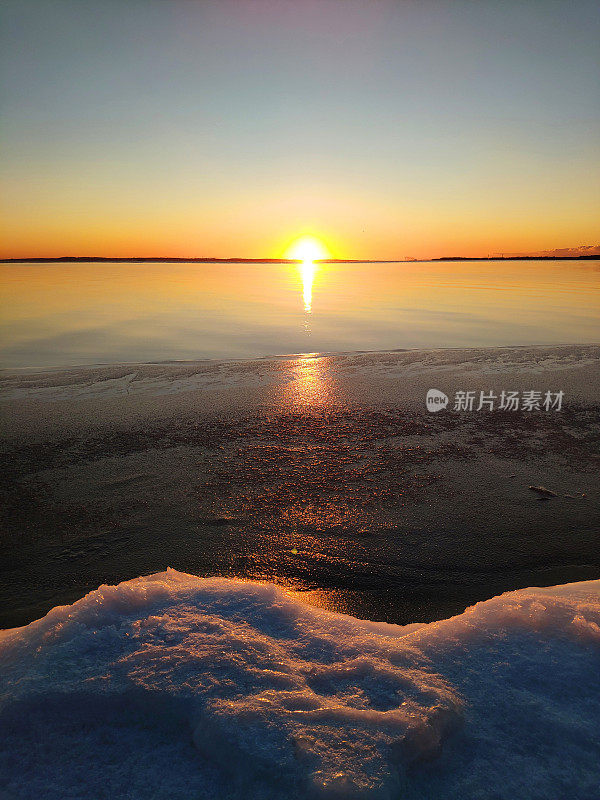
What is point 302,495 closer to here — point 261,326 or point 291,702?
point 291,702

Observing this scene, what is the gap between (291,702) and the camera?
6.01 ft

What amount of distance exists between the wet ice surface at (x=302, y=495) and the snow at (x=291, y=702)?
55 centimetres

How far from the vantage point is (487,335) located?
14.2 meters

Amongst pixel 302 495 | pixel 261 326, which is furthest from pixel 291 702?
pixel 261 326

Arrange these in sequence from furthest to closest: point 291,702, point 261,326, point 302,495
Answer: point 261,326 → point 302,495 → point 291,702

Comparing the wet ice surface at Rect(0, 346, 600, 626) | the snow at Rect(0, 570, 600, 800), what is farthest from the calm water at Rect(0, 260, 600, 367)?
the snow at Rect(0, 570, 600, 800)

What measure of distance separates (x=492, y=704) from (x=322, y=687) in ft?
2.26

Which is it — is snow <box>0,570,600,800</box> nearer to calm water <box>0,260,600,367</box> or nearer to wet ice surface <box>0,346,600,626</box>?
wet ice surface <box>0,346,600,626</box>

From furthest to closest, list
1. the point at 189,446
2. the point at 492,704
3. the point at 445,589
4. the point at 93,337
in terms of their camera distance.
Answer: the point at 93,337 → the point at 189,446 → the point at 445,589 → the point at 492,704

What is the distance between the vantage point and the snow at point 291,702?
5.19 ft

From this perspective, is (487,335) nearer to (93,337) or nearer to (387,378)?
(387,378)

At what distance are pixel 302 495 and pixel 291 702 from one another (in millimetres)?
2316

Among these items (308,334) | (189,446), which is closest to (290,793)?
(189,446)

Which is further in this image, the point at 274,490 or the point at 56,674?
the point at 274,490
